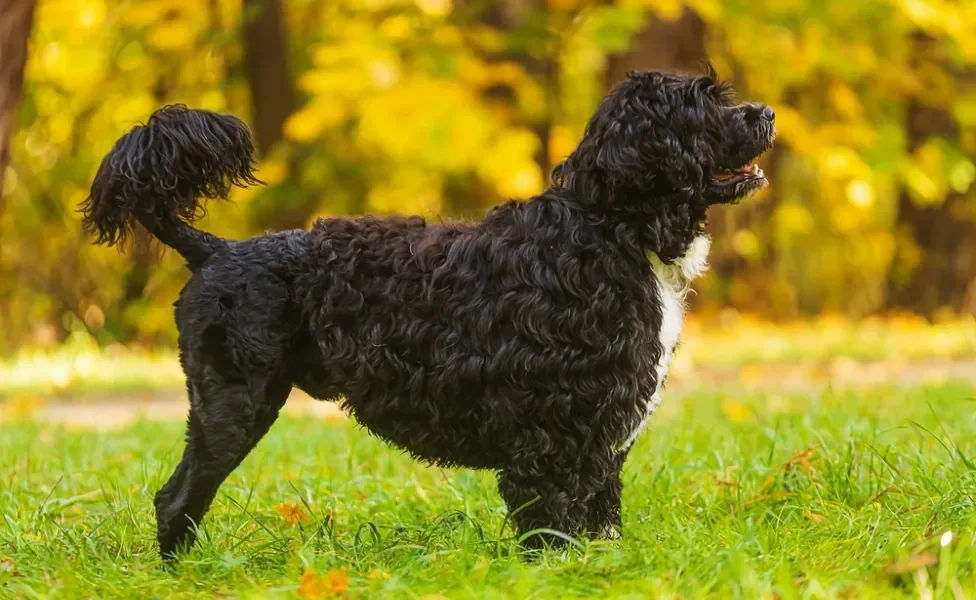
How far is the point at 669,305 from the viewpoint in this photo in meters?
3.77

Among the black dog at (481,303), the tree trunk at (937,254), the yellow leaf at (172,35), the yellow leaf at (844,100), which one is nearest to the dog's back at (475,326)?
the black dog at (481,303)

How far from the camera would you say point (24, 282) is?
15305 millimetres

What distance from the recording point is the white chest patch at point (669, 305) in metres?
3.74

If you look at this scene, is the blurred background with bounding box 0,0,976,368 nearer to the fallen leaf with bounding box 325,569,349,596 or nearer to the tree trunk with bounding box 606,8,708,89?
the tree trunk with bounding box 606,8,708,89

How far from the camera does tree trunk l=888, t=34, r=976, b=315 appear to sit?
14.4 m

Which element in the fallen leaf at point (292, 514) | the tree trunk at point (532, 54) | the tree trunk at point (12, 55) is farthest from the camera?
the tree trunk at point (532, 54)

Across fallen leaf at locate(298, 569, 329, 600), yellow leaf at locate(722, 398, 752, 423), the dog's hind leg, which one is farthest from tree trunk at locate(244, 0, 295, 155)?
fallen leaf at locate(298, 569, 329, 600)

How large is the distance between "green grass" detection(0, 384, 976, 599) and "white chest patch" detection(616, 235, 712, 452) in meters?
0.42

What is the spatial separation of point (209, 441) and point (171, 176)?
3.17 feet

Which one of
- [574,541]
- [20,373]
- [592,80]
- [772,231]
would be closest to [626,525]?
[574,541]

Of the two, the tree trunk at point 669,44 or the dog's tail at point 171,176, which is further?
the tree trunk at point 669,44

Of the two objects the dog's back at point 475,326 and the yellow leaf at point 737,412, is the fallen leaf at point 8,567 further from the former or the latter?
the yellow leaf at point 737,412

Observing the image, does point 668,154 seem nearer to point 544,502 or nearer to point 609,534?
point 544,502

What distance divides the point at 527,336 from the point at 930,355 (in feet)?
23.9
